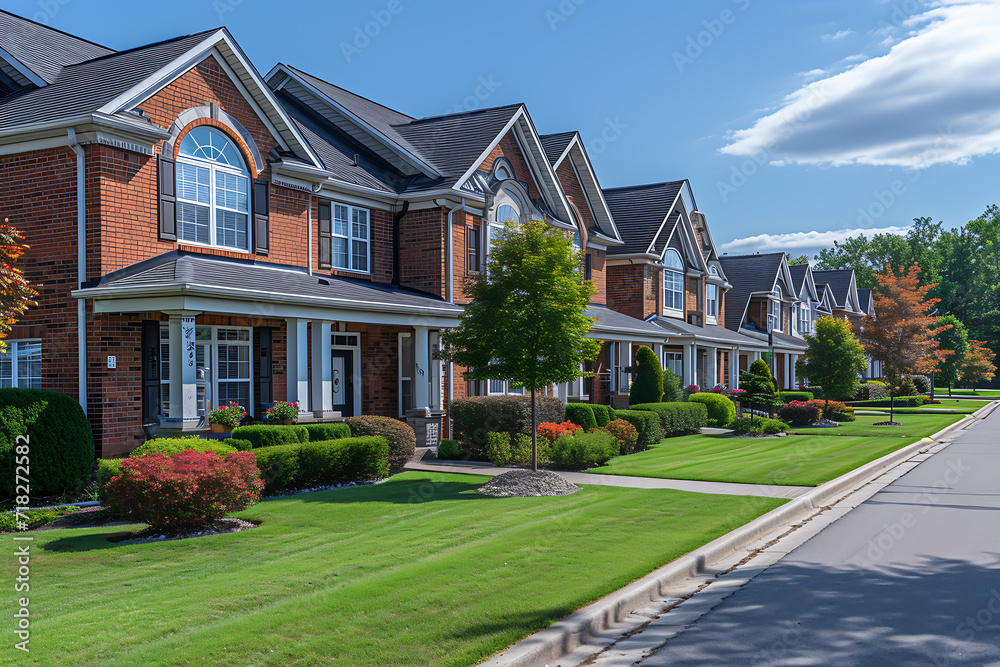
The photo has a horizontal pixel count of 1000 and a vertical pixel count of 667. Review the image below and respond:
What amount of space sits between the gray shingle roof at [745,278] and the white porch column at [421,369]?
35536mm

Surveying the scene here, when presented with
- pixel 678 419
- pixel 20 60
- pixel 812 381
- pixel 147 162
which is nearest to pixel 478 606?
pixel 147 162

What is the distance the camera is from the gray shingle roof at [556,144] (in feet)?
97.3

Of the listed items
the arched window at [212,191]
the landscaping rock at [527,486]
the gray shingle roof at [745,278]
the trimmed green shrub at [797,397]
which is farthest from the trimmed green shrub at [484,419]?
the gray shingle roof at [745,278]

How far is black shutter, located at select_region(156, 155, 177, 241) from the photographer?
51.7 ft

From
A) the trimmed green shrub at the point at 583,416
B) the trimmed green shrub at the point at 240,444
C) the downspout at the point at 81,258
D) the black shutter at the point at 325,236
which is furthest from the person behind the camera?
the trimmed green shrub at the point at 583,416

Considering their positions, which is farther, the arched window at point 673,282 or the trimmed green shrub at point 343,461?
the arched window at point 673,282

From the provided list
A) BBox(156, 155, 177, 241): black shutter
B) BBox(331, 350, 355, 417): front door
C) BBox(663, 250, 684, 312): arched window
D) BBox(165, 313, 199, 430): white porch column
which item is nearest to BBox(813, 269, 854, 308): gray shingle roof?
BBox(663, 250, 684, 312): arched window

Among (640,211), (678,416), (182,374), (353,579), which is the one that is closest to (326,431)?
(182,374)

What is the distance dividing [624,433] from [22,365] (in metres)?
13.6

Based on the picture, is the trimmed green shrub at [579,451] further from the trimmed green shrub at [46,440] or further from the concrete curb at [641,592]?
the trimmed green shrub at [46,440]

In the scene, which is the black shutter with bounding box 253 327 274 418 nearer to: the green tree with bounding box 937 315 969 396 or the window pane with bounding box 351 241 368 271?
the window pane with bounding box 351 241 368 271

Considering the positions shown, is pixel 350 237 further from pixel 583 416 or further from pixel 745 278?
pixel 745 278

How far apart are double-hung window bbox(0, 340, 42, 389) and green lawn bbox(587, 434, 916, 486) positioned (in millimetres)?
11500

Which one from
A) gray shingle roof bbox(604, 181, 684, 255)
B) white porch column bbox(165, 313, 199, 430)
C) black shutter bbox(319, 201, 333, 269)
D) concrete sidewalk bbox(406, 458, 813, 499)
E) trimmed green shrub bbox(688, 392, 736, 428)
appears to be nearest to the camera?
concrete sidewalk bbox(406, 458, 813, 499)
